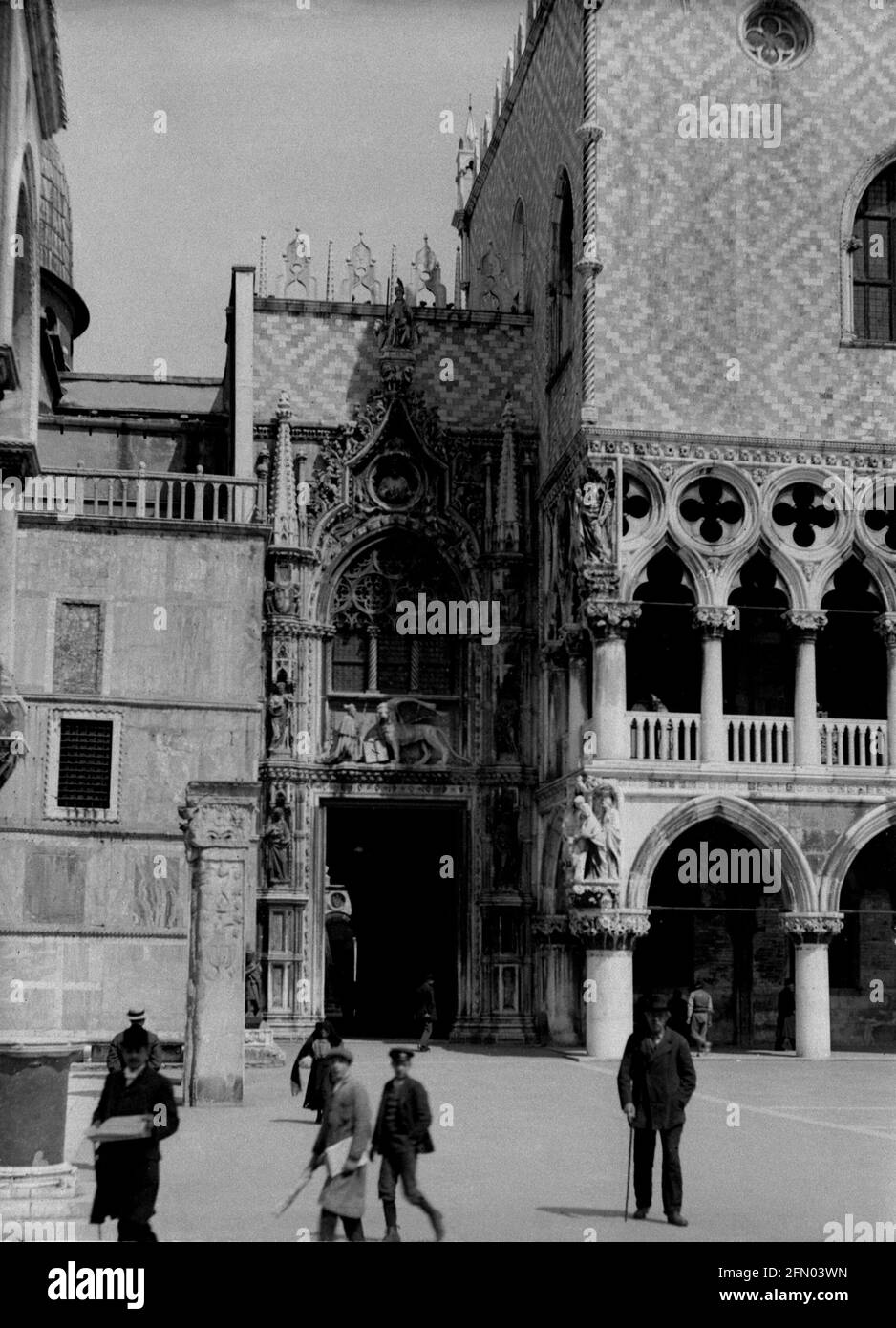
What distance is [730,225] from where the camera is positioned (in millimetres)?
35031

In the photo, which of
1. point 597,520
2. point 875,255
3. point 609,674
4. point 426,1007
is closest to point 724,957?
point 426,1007

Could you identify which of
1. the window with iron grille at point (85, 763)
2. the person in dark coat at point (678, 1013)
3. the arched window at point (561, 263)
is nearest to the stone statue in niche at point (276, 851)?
the window with iron grille at point (85, 763)

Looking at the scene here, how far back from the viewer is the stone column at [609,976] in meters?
32.6

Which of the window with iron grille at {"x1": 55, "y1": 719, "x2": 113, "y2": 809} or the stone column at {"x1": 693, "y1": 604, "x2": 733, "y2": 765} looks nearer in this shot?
the window with iron grille at {"x1": 55, "y1": 719, "x2": 113, "y2": 809}

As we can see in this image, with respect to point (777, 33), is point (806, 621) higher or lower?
lower

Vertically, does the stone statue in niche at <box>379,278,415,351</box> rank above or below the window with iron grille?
above

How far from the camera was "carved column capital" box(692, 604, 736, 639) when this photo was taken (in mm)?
34188

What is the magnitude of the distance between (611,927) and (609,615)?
503 centimetres

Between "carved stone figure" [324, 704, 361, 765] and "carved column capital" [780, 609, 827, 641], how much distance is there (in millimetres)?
8222

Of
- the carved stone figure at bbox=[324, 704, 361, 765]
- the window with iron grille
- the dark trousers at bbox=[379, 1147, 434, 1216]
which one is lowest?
the dark trousers at bbox=[379, 1147, 434, 1216]

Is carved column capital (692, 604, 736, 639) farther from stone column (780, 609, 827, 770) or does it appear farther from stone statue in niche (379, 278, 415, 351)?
stone statue in niche (379, 278, 415, 351)

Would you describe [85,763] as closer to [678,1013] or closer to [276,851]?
[276,851]

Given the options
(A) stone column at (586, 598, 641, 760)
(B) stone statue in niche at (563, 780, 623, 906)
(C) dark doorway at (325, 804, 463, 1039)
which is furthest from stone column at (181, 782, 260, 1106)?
(C) dark doorway at (325, 804, 463, 1039)

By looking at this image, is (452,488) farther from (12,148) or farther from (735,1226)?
(735,1226)
